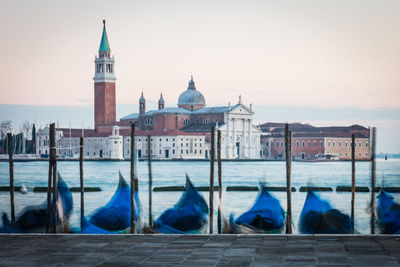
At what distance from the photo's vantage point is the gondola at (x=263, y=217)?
5.02m

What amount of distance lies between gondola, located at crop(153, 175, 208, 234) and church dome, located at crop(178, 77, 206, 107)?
3163cm

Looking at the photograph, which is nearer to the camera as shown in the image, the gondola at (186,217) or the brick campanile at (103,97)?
the gondola at (186,217)

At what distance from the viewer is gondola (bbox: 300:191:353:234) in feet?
16.9

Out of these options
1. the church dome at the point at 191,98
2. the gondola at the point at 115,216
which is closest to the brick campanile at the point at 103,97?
the church dome at the point at 191,98

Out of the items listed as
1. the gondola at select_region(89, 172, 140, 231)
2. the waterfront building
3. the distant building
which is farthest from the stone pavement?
the waterfront building

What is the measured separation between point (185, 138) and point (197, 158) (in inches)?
63.4

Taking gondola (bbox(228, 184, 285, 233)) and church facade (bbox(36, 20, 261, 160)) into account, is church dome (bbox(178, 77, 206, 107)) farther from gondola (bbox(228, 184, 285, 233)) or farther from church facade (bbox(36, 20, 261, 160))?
gondola (bbox(228, 184, 285, 233))

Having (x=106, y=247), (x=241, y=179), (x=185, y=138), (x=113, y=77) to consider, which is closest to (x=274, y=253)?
(x=106, y=247)

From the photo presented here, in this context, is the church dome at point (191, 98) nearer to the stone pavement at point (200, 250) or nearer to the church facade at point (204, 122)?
the church facade at point (204, 122)

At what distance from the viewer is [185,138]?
3494 centimetres

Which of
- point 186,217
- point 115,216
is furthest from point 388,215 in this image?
point 115,216

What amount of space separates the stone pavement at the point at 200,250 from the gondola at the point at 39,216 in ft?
2.75

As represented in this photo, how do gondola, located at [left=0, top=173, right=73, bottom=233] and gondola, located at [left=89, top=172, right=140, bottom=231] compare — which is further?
gondola, located at [left=89, top=172, right=140, bottom=231]

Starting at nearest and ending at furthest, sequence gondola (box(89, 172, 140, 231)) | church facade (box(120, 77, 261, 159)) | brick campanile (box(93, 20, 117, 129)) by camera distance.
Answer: gondola (box(89, 172, 140, 231)), church facade (box(120, 77, 261, 159)), brick campanile (box(93, 20, 117, 129))
